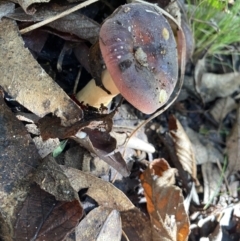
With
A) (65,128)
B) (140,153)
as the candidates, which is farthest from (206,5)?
(65,128)

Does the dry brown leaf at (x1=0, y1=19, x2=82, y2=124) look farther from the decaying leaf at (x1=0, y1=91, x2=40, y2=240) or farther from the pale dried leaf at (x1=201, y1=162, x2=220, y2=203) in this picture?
the pale dried leaf at (x1=201, y1=162, x2=220, y2=203)

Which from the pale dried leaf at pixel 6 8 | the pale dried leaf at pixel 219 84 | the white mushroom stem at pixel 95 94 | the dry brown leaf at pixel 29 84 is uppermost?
the pale dried leaf at pixel 6 8

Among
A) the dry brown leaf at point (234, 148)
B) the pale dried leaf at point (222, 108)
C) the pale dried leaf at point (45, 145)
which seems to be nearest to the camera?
the pale dried leaf at point (45, 145)

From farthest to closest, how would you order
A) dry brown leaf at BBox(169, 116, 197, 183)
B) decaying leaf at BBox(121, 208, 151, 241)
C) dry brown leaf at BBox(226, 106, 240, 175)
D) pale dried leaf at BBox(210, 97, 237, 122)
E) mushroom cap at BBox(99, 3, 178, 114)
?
pale dried leaf at BBox(210, 97, 237, 122)
dry brown leaf at BBox(226, 106, 240, 175)
dry brown leaf at BBox(169, 116, 197, 183)
decaying leaf at BBox(121, 208, 151, 241)
mushroom cap at BBox(99, 3, 178, 114)

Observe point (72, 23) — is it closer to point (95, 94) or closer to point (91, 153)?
point (95, 94)

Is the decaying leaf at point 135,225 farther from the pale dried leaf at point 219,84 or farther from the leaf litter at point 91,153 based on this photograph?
the pale dried leaf at point 219,84

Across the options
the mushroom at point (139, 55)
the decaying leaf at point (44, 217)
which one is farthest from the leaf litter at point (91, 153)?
the mushroom at point (139, 55)

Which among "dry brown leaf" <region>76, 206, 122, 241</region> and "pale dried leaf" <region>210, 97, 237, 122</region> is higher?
"pale dried leaf" <region>210, 97, 237, 122</region>

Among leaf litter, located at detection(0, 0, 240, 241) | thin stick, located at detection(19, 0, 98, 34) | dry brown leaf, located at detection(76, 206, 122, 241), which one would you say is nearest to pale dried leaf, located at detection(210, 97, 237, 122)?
leaf litter, located at detection(0, 0, 240, 241)
